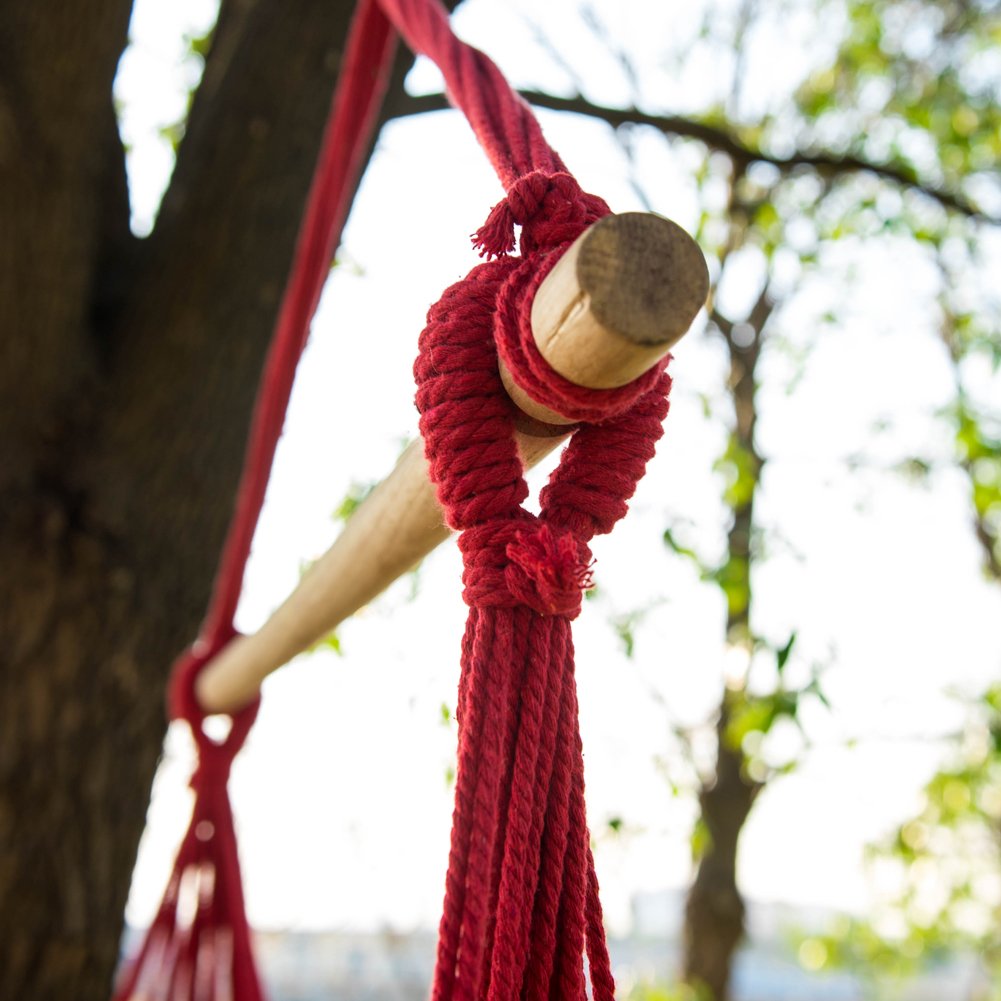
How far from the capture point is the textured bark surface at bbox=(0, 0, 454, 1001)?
3.56 ft

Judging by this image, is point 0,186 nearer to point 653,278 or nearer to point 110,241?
point 110,241

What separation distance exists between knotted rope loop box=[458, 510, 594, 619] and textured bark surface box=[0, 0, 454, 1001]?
33.4 inches

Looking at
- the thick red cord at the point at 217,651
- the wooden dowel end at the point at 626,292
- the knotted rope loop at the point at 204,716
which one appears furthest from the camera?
the knotted rope loop at the point at 204,716

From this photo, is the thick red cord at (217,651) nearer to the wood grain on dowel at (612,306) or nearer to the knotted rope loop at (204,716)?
the knotted rope loop at (204,716)

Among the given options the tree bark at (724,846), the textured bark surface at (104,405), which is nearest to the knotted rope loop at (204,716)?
the textured bark surface at (104,405)

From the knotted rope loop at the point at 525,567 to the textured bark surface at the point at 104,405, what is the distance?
2.78 feet

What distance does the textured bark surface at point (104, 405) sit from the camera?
108cm

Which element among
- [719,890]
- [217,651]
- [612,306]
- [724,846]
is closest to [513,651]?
[612,306]

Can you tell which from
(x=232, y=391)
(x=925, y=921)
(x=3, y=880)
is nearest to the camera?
(x=3, y=880)

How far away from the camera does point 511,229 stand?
1.34ft

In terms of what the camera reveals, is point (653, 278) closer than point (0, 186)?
Yes

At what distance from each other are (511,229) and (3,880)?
92 cm

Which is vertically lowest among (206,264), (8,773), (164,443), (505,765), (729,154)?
(505,765)

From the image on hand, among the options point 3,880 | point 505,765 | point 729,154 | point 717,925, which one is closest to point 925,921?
point 717,925
